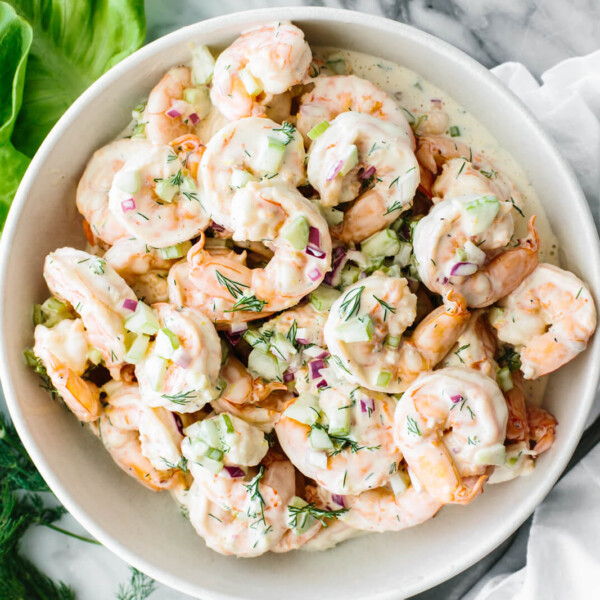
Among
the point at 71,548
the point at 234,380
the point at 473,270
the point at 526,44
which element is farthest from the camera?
the point at 71,548

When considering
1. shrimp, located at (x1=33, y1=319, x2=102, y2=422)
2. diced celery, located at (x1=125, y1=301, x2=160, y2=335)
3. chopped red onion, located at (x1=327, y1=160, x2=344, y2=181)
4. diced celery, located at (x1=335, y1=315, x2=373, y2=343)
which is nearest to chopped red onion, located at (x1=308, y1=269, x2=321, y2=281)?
diced celery, located at (x1=335, y1=315, x2=373, y2=343)

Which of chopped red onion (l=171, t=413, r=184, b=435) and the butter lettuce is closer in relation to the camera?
chopped red onion (l=171, t=413, r=184, b=435)

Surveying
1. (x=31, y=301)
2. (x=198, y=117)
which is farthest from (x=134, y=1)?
(x=31, y=301)

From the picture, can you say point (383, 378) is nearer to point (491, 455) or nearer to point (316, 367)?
point (316, 367)

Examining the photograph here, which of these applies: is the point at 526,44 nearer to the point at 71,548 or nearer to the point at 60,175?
the point at 60,175

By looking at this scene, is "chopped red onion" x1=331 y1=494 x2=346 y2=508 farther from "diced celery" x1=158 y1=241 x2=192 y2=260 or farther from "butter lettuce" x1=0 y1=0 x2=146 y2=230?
"butter lettuce" x1=0 y1=0 x2=146 y2=230

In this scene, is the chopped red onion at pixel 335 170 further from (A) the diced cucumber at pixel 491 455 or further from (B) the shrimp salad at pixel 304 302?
(A) the diced cucumber at pixel 491 455
